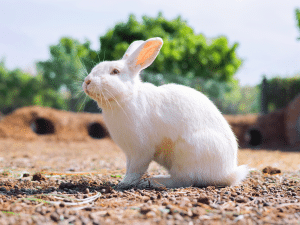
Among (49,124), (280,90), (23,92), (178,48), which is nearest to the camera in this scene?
(49,124)

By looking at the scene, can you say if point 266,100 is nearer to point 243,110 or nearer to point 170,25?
point 243,110

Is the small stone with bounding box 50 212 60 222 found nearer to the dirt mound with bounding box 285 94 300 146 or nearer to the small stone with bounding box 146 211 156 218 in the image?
the small stone with bounding box 146 211 156 218

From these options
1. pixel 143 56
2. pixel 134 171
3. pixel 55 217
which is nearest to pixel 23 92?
pixel 143 56

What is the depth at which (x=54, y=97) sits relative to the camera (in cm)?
2784

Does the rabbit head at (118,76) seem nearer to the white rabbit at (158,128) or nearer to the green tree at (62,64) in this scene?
the white rabbit at (158,128)

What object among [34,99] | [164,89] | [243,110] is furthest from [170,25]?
[164,89]

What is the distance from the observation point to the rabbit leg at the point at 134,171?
3.60 meters

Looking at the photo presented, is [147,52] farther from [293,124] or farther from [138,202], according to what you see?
[293,124]

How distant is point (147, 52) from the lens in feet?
12.1

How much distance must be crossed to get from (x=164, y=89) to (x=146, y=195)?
1.46 metres

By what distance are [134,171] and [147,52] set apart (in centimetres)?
154

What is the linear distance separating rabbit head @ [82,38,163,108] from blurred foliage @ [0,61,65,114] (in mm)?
24295

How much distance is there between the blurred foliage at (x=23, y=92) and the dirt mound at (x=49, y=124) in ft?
42.5

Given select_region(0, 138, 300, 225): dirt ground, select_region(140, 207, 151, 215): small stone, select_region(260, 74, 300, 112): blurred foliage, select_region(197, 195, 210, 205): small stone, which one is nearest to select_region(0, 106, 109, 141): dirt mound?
select_region(0, 138, 300, 225): dirt ground
